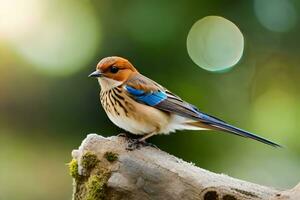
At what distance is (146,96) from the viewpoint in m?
3.49

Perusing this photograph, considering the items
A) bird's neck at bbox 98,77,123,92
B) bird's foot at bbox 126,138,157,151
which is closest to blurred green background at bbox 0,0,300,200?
bird's neck at bbox 98,77,123,92

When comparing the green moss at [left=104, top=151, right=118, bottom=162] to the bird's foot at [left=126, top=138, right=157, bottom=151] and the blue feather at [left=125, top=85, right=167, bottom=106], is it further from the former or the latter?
the blue feather at [left=125, top=85, right=167, bottom=106]

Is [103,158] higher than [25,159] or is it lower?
lower

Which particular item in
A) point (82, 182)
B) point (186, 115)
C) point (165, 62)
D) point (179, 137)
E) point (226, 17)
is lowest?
point (82, 182)

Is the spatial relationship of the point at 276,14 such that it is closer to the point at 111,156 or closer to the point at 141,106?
the point at 141,106

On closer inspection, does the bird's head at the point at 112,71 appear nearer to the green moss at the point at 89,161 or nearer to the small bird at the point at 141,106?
the small bird at the point at 141,106

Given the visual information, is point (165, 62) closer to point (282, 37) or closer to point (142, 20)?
point (142, 20)

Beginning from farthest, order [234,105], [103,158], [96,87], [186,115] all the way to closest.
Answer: [234,105]
[96,87]
[186,115]
[103,158]

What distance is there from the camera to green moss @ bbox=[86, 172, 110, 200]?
9.32 ft

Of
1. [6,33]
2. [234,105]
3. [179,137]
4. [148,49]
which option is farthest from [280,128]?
[6,33]

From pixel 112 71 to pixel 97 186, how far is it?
2.53 feet

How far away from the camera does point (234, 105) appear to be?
457 cm

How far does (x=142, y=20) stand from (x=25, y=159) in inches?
47.5

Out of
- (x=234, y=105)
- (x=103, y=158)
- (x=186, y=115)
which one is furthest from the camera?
(x=234, y=105)
